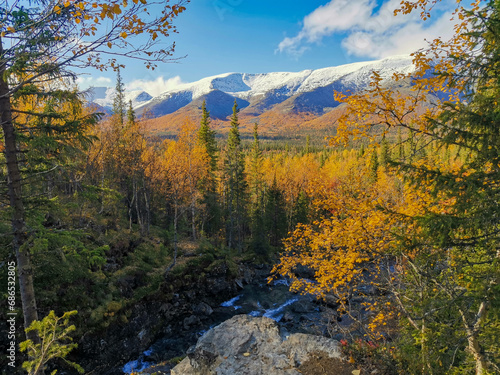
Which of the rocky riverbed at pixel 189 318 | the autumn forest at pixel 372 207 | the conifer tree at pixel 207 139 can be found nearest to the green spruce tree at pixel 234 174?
the conifer tree at pixel 207 139

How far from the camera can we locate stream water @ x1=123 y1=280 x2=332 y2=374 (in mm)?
13109

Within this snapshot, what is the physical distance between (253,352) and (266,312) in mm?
12196

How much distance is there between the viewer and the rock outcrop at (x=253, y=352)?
648cm

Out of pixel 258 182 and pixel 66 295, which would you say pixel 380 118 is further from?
pixel 258 182

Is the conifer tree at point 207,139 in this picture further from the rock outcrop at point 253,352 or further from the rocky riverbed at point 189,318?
the rock outcrop at point 253,352

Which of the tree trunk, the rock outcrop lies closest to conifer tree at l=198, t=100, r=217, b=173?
the rock outcrop

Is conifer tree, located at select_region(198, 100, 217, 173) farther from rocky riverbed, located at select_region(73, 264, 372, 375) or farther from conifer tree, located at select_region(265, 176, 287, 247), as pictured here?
rocky riverbed, located at select_region(73, 264, 372, 375)

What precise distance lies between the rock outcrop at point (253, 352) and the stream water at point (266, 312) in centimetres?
661

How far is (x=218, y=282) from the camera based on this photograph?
68.8 ft

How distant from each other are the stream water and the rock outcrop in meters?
6.61

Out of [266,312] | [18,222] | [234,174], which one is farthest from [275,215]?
[18,222]

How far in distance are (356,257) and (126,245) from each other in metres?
16.6

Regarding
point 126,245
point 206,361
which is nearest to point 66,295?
point 126,245

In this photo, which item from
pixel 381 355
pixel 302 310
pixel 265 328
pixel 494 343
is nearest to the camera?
pixel 494 343
